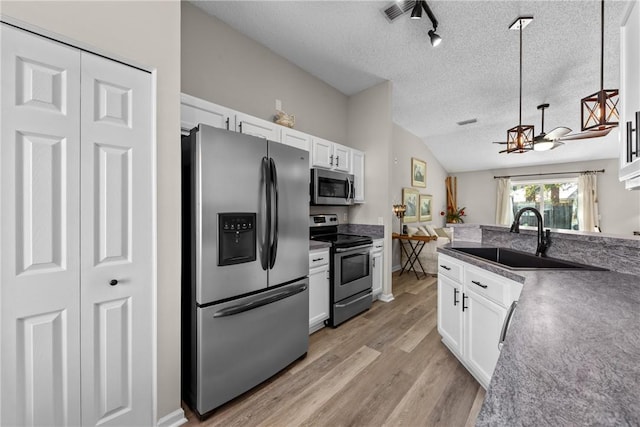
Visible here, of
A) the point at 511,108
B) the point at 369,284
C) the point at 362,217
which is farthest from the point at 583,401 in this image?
the point at 511,108

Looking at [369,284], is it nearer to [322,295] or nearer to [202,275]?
[322,295]

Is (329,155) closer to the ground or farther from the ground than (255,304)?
farther from the ground

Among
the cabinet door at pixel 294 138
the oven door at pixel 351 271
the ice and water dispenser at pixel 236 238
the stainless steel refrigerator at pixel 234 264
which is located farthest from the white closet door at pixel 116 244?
the oven door at pixel 351 271

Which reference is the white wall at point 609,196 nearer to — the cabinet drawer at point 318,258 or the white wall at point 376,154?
the white wall at point 376,154

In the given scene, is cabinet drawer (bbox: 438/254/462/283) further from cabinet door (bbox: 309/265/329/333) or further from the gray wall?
the gray wall

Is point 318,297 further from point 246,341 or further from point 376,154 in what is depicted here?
point 376,154

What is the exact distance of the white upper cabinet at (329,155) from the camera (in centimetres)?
305

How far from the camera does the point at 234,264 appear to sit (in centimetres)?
169

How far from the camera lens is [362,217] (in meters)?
3.79

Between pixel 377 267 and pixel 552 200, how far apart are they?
21.1 feet

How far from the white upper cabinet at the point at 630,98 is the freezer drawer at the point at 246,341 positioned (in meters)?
1.96

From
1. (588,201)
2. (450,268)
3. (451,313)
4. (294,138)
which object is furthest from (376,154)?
(588,201)

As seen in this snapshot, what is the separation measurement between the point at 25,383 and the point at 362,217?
3.34 meters

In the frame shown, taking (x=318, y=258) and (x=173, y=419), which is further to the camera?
(x=318, y=258)
